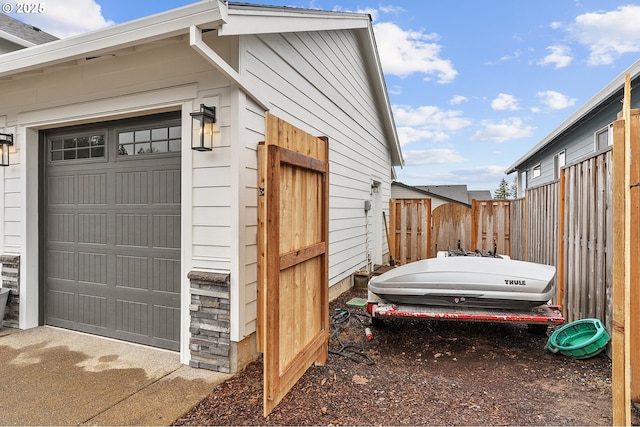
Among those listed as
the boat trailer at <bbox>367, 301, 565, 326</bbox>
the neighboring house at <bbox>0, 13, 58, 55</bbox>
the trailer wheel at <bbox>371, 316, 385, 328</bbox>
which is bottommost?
the trailer wheel at <bbox>371, 316, 385, 328</bbox>

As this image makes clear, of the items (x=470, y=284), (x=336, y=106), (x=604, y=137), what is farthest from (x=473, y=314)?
(x=604, y=137)

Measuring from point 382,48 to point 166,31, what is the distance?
7.25 m

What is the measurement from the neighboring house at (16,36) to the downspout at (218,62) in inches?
187

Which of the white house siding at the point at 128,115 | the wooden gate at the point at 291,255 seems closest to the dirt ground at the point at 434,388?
the wooden gate at the point at 291,255

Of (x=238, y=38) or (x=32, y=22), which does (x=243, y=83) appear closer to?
(x=238, y=38)

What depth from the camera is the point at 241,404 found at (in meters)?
2.60

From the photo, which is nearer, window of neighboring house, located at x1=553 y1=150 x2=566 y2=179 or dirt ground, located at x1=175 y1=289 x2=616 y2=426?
dirt ground, located at x1=175 y1=289 x2=616 y2=426

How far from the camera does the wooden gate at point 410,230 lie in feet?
28.8

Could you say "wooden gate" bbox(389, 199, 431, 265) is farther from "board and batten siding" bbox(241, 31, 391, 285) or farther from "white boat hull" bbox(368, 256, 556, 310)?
"white boat hull" bbox(368, 256, 556, 310)

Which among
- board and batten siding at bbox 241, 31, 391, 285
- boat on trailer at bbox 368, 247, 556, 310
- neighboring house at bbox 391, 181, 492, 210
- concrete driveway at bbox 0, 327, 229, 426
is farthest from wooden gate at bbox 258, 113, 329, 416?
neighboring house at bbox 391, 181, 492, 210

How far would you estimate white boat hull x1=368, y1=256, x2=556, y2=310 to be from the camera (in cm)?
340

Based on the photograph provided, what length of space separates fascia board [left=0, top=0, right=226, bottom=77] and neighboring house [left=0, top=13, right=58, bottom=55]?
2.51 meters

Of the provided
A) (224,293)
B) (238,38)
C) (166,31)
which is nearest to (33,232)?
(224,293)

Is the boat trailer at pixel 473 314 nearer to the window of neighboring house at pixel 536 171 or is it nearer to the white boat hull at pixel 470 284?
the white boat hull at pixel 470 284
